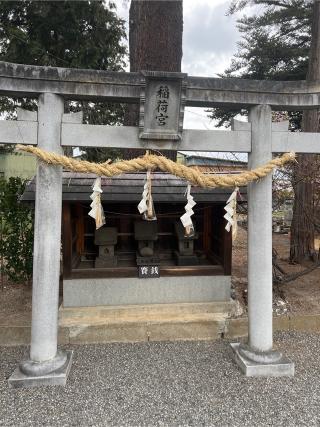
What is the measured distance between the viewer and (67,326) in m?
4.40

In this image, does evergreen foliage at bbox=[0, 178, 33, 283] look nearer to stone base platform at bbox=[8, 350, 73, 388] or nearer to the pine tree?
stone base platform at bbox=[8, 350, 73, 388]

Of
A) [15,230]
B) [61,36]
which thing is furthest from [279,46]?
[15,230]

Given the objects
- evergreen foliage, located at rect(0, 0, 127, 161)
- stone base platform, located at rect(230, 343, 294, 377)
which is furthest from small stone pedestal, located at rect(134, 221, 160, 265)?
evergreen foliage, located at rect(0, 0, 127, 161)

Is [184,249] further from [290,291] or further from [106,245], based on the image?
[290,291]

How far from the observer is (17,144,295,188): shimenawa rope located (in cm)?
A: 325

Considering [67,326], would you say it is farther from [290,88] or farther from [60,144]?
[290,88]

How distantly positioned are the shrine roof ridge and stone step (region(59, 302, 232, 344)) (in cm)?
282

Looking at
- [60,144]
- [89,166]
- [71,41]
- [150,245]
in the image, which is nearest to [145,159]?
[89,166]

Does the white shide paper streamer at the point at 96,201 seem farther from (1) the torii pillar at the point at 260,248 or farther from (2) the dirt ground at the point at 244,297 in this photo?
(2) the dirt ground at the point at 244,297

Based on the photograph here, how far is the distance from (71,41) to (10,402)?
33.2 ft

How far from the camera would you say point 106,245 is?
503 centimetres

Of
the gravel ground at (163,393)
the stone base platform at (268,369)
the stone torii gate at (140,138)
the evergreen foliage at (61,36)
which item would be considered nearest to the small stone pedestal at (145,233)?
the gravel ground at (163,393)

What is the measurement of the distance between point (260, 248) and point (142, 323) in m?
1.92

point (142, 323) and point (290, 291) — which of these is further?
point (290, 291)
